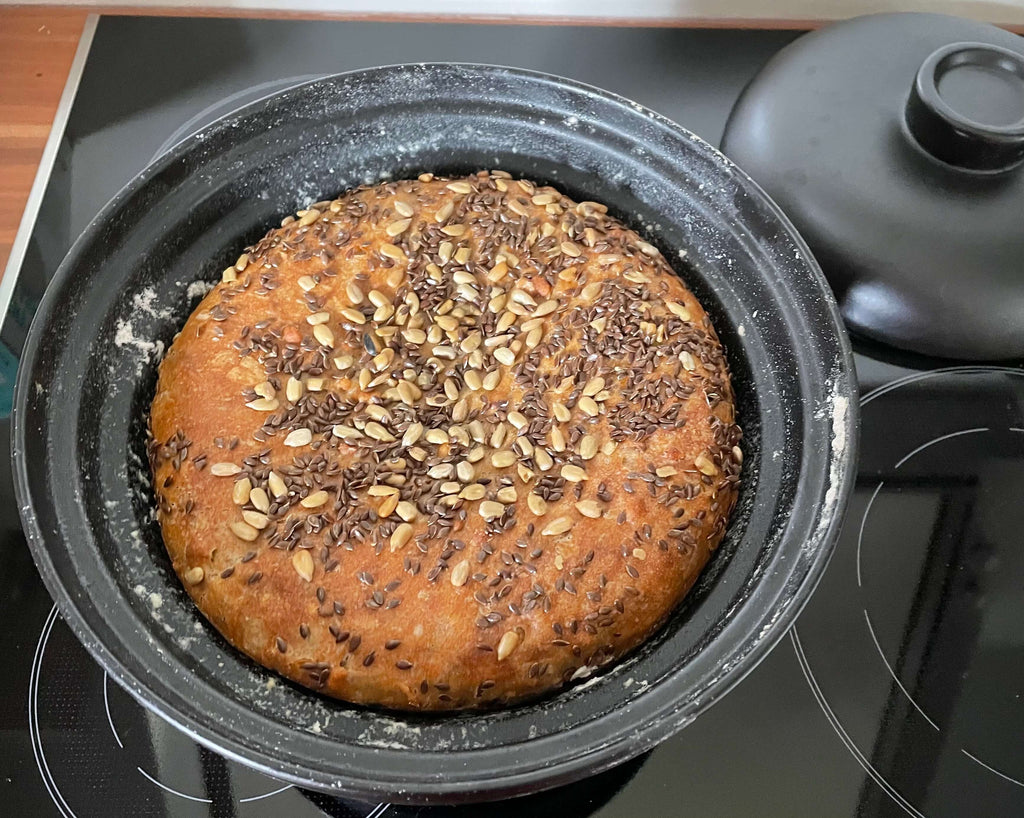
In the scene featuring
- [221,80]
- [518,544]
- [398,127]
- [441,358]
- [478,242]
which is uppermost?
[221,80]

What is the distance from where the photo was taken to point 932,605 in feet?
3.81

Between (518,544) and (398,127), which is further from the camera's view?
(398,127)

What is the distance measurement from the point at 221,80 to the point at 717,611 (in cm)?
135

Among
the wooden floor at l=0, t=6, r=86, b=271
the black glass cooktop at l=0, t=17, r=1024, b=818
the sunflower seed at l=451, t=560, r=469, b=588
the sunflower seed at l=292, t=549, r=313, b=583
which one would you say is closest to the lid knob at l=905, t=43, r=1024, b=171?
the black glass cooktop at l=0, t=17, r=1024, b=818

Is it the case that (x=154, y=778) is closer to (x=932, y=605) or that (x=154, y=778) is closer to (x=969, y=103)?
(x=932, y=605)

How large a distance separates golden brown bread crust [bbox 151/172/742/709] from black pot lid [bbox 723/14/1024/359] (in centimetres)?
25

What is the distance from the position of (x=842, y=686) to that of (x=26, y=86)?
181cm

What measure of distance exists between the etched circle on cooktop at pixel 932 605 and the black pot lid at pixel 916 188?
12 cm

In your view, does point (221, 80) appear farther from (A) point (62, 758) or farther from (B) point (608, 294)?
(A) point (62, 758)

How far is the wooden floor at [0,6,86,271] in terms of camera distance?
1.51 m

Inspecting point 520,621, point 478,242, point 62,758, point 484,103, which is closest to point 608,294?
point 478,242

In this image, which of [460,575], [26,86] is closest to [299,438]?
[460,575]

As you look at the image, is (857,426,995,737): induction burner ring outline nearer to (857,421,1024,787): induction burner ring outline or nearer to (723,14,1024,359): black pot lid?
(857,421,1024,787): induction burner ring outline

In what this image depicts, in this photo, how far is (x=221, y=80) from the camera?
1595mm
